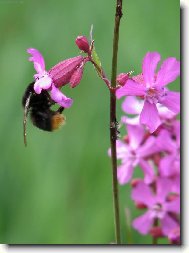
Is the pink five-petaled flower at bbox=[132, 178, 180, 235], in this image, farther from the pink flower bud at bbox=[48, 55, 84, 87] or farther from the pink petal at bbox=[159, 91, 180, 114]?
the pink flower bud at bbox=[48, 55, 84, 87]

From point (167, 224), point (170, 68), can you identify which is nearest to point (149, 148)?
point (167, 224)

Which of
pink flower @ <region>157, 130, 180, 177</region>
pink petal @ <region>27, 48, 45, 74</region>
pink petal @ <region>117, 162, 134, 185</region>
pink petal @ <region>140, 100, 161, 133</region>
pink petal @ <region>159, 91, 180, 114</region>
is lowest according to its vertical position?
pink petal @ <region>117, 162, 134, 185</region>

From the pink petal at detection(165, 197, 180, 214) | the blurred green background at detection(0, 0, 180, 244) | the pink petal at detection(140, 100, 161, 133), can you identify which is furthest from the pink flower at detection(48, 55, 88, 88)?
the blurred green background at detection(0, 0, 180, 244)

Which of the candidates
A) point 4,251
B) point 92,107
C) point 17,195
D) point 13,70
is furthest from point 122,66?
point 4,251

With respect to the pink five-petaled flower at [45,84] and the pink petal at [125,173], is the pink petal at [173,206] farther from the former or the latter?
the pink five-petaled flower at [45,84]

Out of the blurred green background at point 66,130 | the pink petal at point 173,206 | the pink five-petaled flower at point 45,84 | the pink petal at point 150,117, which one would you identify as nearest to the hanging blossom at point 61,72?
the pink five-petaled flower at point 45,84
